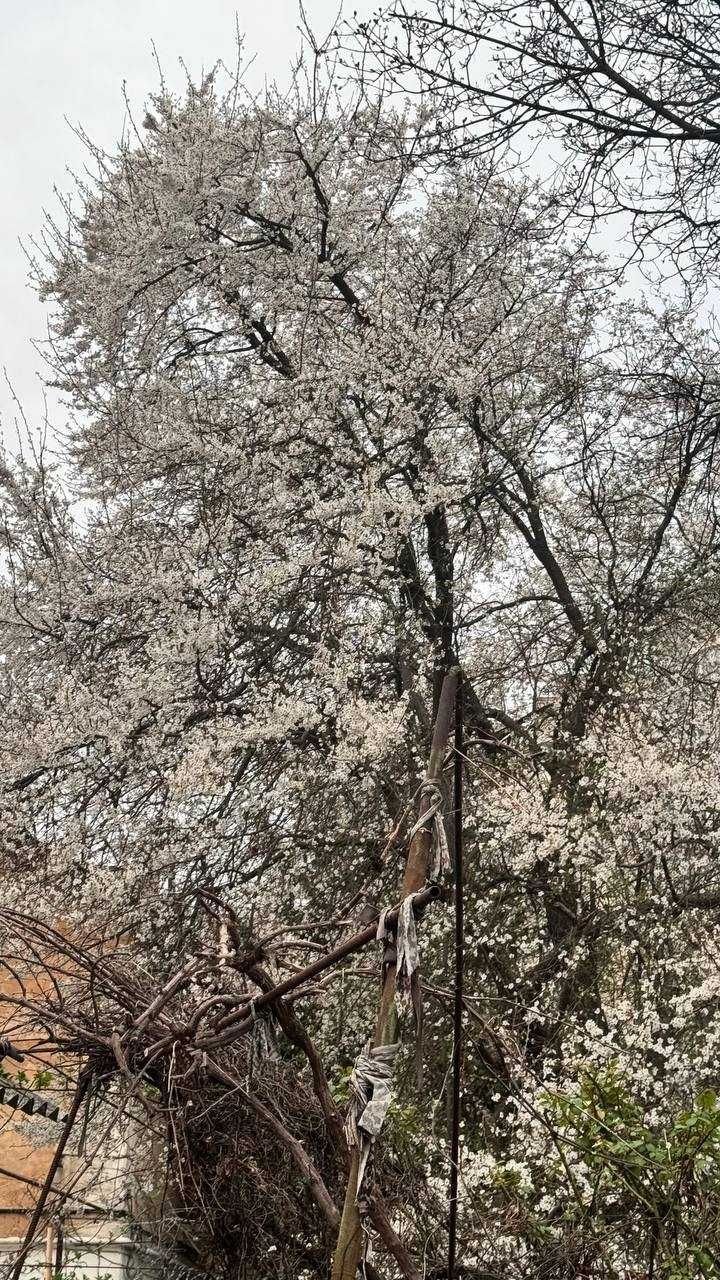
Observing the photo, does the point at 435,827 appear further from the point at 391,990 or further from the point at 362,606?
the point at 362,606

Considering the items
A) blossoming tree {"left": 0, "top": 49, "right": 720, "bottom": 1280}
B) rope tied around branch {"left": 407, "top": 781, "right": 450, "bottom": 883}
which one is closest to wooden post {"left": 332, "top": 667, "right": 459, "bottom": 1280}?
rope tied around branch {"left": 407, "top": 781, "right": 450, "bottom": 883}

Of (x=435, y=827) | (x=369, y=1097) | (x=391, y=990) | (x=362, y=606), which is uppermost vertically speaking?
(x=362, y=606)

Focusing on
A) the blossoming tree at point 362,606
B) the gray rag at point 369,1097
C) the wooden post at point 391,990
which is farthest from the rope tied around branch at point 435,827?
the blossoming tree at point 362,606

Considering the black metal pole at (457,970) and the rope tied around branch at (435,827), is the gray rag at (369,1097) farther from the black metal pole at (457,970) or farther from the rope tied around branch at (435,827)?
the rope tied around branch at (435,827)

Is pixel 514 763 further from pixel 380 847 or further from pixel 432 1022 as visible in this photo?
pixel 432 1022

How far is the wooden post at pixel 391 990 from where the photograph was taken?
1.71 m

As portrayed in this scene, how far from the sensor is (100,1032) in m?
2.75

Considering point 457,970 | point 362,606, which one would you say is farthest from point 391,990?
point 362,606

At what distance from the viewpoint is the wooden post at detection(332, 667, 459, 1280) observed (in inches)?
67.3

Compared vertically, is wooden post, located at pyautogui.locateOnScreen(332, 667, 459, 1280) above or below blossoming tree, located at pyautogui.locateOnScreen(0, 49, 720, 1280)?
below

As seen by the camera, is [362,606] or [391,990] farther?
[362,606]

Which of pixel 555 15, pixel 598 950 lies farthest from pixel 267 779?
pixel 555 15

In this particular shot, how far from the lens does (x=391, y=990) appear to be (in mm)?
1760

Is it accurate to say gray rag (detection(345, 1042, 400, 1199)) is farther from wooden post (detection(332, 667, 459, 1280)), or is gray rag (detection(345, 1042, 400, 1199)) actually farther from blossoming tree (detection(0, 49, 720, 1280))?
blossoming tree (detection(0, 49, 720, 1280))
